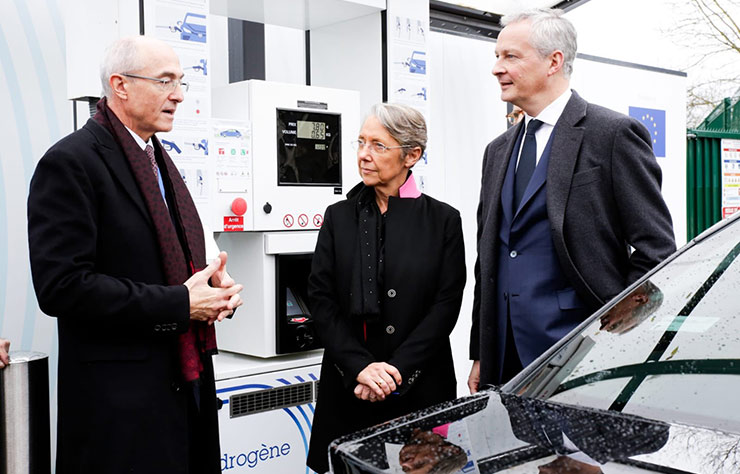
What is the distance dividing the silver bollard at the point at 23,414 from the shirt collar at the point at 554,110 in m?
2.00

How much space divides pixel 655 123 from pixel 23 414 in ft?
21.8

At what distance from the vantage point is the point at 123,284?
2348 millimetres

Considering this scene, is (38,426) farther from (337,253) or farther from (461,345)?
(461,345)

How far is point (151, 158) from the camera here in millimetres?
2633

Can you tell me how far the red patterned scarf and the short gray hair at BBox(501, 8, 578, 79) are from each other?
1306mm

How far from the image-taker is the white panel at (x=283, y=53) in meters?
4.82

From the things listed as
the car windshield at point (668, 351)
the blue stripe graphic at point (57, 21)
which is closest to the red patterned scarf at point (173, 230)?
the car windshield at point (668, 351)

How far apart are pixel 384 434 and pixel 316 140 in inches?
100

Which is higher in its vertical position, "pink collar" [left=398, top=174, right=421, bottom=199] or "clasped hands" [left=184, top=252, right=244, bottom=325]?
"pink collar" [left=398, top=174, right=421, bottom=199]

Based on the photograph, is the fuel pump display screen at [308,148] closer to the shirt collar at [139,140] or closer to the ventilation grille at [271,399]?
the ventilation grille at [271,399]

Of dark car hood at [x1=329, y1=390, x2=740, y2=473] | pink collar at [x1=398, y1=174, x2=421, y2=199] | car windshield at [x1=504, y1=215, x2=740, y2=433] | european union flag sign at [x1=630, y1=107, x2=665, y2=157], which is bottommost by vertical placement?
dark car hood at [x1=329, y1=390, x2=740, y2=473]

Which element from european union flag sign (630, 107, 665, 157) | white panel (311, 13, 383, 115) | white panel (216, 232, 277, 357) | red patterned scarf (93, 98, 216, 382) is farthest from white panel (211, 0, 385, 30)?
european union flag sign (630, 107, 665, 157)

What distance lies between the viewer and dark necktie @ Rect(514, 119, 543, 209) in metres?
2.70

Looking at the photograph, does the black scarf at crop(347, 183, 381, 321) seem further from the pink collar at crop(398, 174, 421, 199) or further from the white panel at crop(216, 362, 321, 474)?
the white panel at crop(216, 362, 321, 474)
